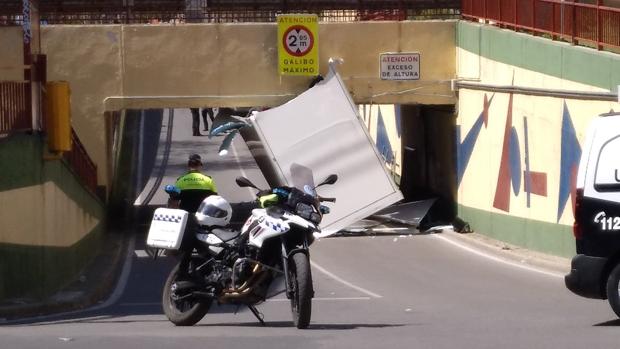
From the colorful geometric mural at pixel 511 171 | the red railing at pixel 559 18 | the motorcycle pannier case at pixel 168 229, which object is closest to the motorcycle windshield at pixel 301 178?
the motorcycle pannier case at pixel 168 229

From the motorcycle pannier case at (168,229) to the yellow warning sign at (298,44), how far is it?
14075 millimetres

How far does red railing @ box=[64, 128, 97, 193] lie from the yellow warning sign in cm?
456

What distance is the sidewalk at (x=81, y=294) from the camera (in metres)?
15.3

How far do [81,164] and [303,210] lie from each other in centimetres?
1114

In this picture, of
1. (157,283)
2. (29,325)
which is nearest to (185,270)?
(29,325)

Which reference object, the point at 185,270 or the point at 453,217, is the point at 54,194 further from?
the point at 453,217

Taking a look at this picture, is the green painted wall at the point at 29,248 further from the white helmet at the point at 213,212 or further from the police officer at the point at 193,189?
the white helmet at the point at 213,212

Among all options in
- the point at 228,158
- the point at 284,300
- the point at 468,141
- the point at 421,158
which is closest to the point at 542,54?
the point at 468,141

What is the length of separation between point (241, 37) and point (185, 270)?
573 inches

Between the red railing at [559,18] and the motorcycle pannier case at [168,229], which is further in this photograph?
the red railing at [559,18]

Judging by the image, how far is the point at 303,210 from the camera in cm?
1197

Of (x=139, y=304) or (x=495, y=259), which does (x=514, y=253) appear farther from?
(x=139, y=304)

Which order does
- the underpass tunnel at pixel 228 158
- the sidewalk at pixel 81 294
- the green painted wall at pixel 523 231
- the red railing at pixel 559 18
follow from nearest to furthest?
the sidewalk at pixel 81 294 → the red railing at pixel 559 18 → the green painted wall at pixel 523 231 → the underpass tunnel at pixel 228 158

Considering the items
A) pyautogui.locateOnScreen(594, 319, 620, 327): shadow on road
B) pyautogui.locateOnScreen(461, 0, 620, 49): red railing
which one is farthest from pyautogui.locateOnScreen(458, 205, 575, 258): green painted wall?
pyautogui.locateOnScreen(594, 319, 620, 327): shadow on road
